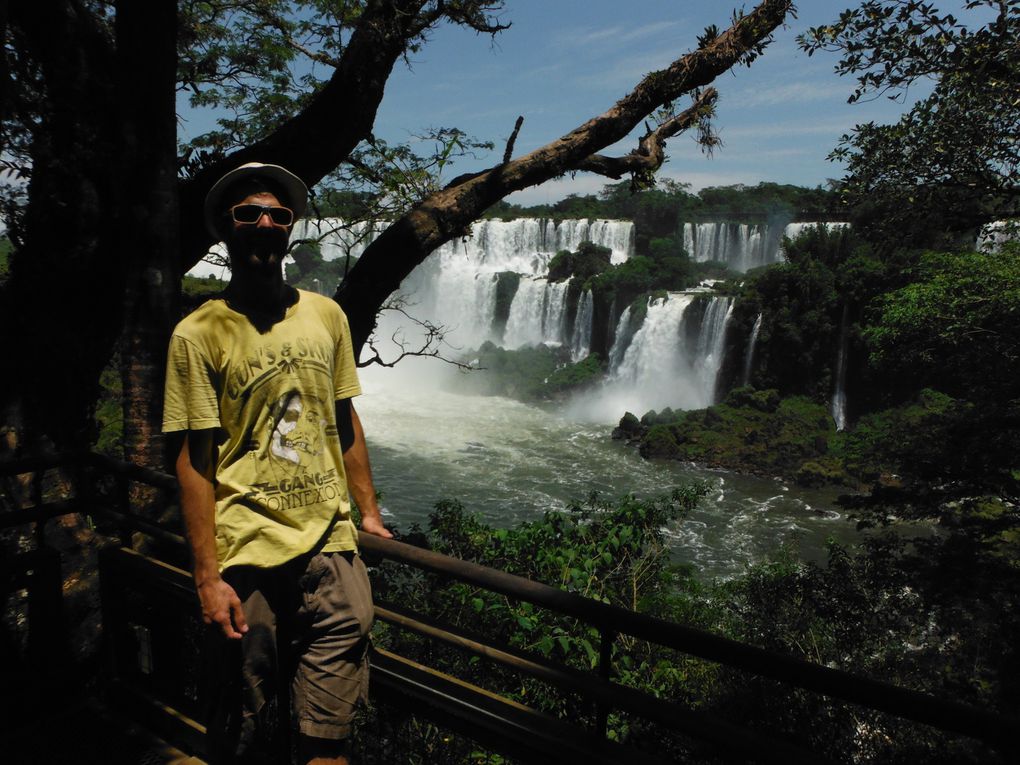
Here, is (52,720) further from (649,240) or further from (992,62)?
(649,240)

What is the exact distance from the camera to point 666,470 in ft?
70.8

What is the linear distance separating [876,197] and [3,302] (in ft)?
24.4

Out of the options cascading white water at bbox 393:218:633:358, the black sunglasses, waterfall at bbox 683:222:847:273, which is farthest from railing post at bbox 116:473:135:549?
waterfall at bbox 683:222:847:273

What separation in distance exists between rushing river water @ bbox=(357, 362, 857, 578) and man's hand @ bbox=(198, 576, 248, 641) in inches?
535

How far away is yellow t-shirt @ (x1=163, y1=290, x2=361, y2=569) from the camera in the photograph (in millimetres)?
1683

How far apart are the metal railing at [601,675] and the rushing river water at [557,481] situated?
13163 mm

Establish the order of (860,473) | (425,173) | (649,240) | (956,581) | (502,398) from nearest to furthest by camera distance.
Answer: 1. (425,173)
2. (956,581)
3. (860,473)
4. (502,398)
5. (649,240)

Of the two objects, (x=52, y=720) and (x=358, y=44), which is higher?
(x=358, y=44)

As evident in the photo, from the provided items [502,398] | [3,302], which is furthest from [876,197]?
[502,398]

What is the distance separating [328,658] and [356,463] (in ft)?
1.67

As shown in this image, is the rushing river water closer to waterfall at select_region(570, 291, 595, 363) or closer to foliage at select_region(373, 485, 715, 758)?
waterfall at select_region(570, 291, 595, 363)

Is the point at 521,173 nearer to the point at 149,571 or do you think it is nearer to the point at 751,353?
the point at 149,571

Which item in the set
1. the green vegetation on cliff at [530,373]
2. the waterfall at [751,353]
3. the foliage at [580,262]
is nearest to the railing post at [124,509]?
the waterfall at [751,353]

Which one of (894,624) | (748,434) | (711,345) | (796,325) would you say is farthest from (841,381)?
(894,624)
